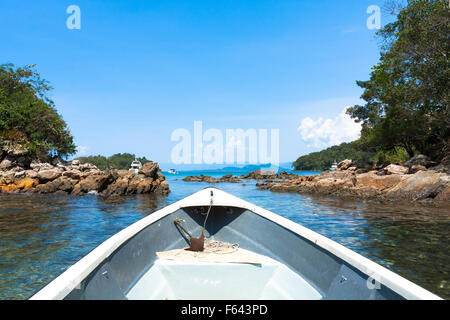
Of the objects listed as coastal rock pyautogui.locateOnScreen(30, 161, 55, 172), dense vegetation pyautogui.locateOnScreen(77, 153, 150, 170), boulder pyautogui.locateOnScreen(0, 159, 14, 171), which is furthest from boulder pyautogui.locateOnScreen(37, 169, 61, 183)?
dense vegetation pyautogui.locateOnScreen(77, 153, 150, 170)

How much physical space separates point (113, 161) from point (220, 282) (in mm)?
109581

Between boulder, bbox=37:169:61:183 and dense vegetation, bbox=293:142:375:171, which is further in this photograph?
dense vegetation, bbox=293:142:375:171

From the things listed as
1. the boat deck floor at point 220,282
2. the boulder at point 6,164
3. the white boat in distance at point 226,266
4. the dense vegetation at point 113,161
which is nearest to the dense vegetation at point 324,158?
the dense vegetation at point 113,161

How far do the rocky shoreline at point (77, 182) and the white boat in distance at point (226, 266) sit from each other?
732 inches

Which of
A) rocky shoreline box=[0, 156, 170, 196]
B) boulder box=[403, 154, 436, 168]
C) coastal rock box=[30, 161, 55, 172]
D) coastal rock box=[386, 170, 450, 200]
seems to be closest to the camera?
coastal rock box=[386, 170, 450, 200]

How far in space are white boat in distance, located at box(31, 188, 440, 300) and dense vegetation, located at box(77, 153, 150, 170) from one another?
89.4 metres

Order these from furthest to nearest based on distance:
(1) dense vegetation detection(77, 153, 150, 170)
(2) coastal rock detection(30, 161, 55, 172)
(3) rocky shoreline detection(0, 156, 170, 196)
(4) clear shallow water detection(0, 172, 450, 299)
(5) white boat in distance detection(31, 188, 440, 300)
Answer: (1) dense vegetation detection(77, 153, 150, 170) → (2) coastal rock detection(30, 161, 55, 172) → (3) rocky shoreline detection(0, 156, 170, 196) → (4) clear shallow water detection(0, 172, 450, 299) → (5) white boat in distance detection(31, 188, 440, 300)

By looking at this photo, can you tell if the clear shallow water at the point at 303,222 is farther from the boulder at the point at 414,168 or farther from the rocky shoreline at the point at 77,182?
the rocky shoreline at the point at 77,182

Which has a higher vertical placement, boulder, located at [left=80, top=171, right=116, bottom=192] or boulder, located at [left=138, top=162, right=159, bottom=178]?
boulder, located at [left=138, top=162, right=159, bottom=178]

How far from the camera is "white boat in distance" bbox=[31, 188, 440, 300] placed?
2.16 meters

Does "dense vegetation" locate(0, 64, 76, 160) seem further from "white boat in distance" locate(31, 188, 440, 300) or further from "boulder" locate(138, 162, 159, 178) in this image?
"white boat in distance" locate(31, 188, 440, 300)

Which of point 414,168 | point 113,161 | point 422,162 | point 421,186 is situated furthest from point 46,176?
point 113,161

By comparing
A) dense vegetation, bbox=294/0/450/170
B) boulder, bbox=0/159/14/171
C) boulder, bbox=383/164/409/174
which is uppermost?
dense vegetation, bbox=294/0/450/170
